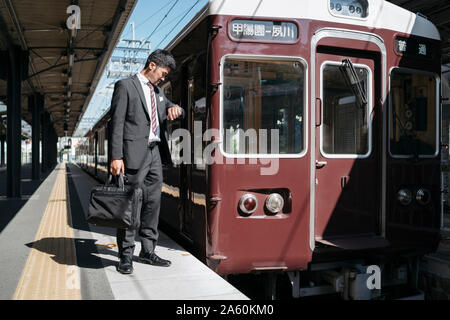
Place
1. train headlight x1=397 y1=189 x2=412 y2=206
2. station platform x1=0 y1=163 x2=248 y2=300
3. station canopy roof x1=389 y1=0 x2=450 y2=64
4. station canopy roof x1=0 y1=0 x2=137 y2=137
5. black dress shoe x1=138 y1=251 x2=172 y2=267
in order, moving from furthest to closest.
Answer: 1. station canopy roof x1=0 y1=0 x2=137 y2=137
2. station canopy roof x1=389 y1=0 x2=450 y2=64
3. train headlight x1=397 y1=189 x2=412 y2=206
4. black dress shoe x1=138 y1=251 x2=172 y2=267
5. station platform x1=0 y1=163 x2=248 y2=300

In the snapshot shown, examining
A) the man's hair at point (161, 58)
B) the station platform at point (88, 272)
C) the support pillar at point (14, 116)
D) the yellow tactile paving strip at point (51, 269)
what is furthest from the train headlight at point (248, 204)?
the support pillar at point (14, 116)

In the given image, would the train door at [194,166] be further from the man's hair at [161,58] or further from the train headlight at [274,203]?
the train headlight at [274,203]

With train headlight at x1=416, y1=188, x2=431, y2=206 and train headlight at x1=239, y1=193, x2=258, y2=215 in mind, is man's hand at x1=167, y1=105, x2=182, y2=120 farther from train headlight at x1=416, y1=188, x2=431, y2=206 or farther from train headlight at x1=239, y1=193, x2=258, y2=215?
train headlight at x1=416, y1=188, x2=431, y2=206

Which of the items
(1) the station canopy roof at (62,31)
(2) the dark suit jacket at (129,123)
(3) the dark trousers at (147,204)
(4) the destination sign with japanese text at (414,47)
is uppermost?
(1) the station canopy roof at (62,31)

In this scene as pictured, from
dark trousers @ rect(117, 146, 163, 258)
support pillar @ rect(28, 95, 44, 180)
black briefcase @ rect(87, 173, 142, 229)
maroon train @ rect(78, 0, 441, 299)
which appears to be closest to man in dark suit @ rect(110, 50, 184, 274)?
dark trousers @ rect(117, 146, 163, 258)

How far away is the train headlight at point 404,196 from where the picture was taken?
159 inches

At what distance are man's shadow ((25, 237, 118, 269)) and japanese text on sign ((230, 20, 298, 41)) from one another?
2275 mm

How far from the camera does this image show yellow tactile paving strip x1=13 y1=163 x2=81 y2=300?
125 inches

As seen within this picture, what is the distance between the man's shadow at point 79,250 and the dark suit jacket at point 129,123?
43.5 inches

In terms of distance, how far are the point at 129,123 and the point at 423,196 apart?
9.14 ft

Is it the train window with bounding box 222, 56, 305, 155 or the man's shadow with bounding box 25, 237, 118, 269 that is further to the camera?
the man's shadow with bounding box 25, 237, 118, 269

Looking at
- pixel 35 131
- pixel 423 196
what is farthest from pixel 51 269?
pixel 35 131
